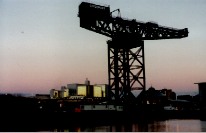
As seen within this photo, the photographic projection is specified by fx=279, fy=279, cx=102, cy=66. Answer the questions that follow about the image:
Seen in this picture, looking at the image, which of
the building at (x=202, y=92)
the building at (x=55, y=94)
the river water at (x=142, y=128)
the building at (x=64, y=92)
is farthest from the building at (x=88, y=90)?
the river water at (x=142, y=128)

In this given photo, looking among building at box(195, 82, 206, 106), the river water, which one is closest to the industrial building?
building at box(195, 82, 206, 106)

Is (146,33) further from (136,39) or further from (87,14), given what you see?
(87,14)

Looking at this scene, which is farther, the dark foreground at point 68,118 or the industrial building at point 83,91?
the industrial building at point 83,91

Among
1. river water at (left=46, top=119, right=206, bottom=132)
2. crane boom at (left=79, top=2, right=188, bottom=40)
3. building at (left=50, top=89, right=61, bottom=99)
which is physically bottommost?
river water at (left=46, top=119, right=206, bottom=132)

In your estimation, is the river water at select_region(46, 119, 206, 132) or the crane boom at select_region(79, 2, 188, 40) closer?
the river water at select_region(46, 119, 206, 132)

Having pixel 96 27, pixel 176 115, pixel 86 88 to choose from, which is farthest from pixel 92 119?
pixel 86 88

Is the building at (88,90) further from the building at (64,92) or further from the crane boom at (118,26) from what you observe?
the crane boom at (118,26)

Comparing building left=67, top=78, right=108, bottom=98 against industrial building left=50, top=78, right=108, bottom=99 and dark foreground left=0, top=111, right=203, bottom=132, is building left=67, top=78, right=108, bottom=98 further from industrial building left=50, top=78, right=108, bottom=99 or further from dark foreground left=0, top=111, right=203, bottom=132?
dark foreground left=0, top=111, right=203, bottom=132

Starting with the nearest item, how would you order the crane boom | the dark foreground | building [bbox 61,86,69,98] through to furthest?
the dark foreground, the crane boom, building [bbox 61,86,69,98]

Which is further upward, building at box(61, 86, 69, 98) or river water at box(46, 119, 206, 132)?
building at box(61, 86, 69, 98)

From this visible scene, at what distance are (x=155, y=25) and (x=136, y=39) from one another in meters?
3.40

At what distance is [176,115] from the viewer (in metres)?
42.2

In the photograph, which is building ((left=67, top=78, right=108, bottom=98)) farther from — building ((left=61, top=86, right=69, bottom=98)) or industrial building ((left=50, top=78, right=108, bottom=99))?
building ((left=61, top=86, right=69, bottom=98))

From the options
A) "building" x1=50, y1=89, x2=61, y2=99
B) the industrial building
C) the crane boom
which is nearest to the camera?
the crane boom
